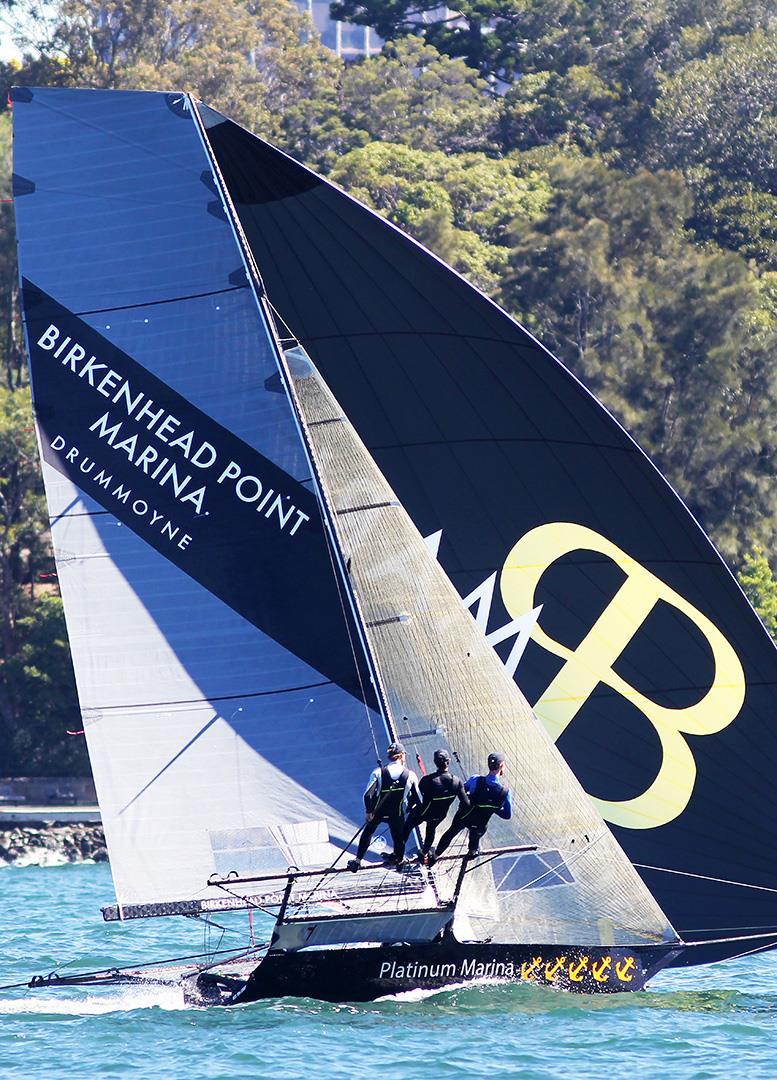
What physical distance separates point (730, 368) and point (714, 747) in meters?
26.0

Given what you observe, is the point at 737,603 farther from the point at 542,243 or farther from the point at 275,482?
the point at 542,243

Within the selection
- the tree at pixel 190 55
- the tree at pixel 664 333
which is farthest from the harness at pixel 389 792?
the tree at pixel 190 55

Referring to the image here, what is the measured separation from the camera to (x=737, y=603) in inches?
564

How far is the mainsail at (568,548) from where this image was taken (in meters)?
14.2

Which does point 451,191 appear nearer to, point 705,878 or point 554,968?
point 705,878

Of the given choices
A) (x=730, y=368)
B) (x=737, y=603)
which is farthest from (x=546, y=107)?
(x=737, y=603)

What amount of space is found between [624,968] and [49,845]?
65.9ft

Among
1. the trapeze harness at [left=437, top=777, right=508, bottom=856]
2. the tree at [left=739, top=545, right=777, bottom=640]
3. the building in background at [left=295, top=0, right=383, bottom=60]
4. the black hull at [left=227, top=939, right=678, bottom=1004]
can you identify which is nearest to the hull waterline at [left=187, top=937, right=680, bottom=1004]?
the black hull at [left=227, top=939, right=678, bottom=1004]

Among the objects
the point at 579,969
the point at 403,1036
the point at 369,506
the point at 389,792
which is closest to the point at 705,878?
the point at 579,969

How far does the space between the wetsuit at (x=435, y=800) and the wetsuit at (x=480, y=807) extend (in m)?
0.06

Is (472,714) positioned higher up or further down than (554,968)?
higher up

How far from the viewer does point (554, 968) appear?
13.2m

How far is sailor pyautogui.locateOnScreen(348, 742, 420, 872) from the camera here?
12531mm

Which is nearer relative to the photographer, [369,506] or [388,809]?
[388,809]
